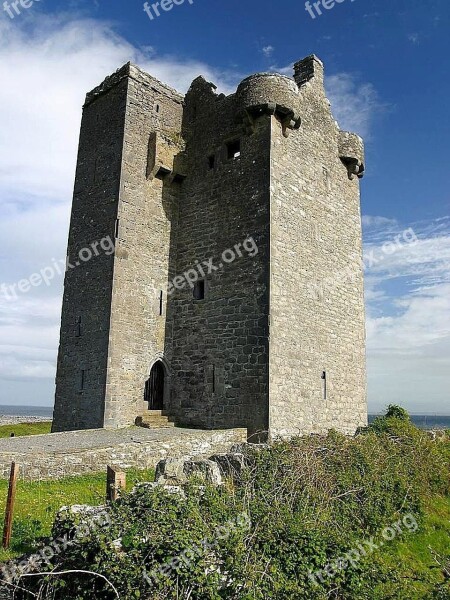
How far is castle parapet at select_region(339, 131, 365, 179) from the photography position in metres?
18.4

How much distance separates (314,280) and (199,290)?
366 centimetres

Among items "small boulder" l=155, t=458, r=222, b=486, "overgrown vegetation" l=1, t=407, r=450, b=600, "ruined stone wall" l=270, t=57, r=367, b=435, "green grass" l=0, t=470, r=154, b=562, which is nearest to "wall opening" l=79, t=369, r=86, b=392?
"green grass" l=0, t=470, r=154, b=562

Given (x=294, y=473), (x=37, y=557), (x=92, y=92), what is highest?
(x=92, y=92)

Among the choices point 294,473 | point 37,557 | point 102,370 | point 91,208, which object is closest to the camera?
point 37,557

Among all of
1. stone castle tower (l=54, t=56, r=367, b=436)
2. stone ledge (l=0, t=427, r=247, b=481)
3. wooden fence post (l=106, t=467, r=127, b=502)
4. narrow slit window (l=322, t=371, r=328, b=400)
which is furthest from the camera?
narrow slit window (l=322, t=371, r=328, b=400)

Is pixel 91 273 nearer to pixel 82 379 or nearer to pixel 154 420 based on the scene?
pixel 82 379

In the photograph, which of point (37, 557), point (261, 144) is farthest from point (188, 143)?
point (37, 557)

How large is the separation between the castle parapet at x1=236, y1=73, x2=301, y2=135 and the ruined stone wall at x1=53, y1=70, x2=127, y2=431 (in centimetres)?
426

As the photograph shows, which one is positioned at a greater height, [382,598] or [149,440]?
[149,440]

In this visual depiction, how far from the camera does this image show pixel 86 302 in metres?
16.2

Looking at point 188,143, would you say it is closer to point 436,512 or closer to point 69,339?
point 69,339

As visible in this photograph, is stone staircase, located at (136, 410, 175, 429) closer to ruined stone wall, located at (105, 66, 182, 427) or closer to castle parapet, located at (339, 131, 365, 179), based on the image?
ruined stone wall, located at (105, 66, 182, 427)

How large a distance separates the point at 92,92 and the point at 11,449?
13.4 m

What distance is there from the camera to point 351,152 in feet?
60.4
